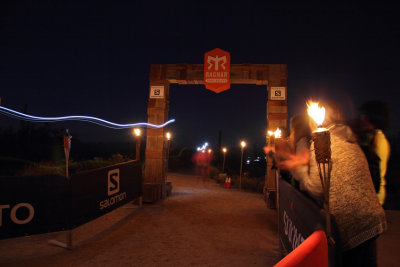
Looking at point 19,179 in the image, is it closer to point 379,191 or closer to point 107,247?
point 107,247

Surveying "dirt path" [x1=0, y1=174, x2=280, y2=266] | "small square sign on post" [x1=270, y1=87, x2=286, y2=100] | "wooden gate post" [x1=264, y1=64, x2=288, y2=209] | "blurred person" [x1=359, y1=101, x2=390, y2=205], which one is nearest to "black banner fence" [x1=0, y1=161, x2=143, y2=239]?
"dirt path" [x1=0, y1=174, x2=280, y2=266]

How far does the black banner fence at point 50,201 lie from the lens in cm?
391

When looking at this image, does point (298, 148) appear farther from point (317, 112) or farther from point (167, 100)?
point (167, 100)

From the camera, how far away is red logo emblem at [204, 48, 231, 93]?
27.7 ft

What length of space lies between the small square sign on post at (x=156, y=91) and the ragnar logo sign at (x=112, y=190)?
138 inches

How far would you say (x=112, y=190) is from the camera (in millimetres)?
5922

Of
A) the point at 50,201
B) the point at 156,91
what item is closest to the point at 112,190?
the point at 50,201

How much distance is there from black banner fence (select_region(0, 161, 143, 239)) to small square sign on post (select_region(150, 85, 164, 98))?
3845 mm

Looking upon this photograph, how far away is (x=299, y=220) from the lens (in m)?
2.56

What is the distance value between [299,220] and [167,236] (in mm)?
3620

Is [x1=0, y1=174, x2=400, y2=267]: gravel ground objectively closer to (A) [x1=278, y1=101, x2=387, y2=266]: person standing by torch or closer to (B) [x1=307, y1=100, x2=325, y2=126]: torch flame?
(A) [x1=278, y1=101, x2=387, y2=266]: person standing by torch

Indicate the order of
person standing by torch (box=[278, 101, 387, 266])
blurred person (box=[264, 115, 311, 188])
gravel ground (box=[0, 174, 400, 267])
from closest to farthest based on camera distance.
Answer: person standing by torch (box=[278, 101, 387, 266]) < blurred person (box=[264, 115, 311, 188]) < gravel ground (box=[0, 174, 400, 267])

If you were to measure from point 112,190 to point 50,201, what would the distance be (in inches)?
67.3

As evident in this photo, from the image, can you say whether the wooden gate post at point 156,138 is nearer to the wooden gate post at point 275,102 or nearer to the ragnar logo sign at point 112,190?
the ragnar logo sign at point 112,190
